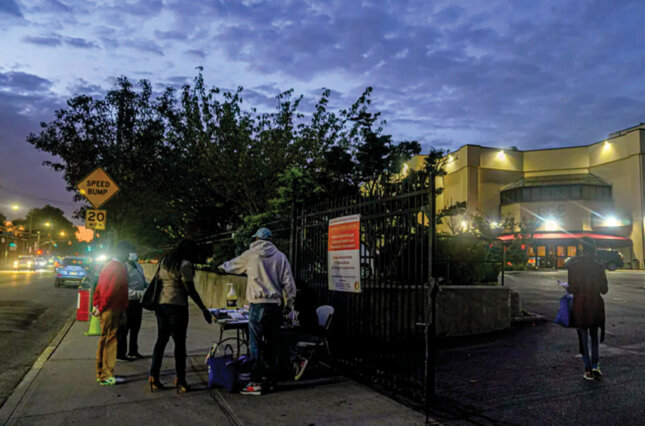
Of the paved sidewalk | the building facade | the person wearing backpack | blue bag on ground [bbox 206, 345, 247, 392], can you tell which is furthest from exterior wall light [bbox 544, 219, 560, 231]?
blue bag on ground [bbox 206, 345, 247, 392]

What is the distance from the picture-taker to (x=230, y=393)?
5.39 meters

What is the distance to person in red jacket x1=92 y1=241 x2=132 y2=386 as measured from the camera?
5.68 metres

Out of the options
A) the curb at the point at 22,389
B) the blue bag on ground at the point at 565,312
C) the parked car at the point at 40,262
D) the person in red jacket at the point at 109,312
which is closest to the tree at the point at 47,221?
the parked car at the point at 40,262

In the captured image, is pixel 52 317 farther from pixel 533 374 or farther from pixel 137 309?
pixel 533 374

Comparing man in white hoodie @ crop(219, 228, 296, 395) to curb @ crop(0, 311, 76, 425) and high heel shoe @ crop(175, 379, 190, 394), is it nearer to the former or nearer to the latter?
high heel shoe @ crop(175, 379, 190, 394)

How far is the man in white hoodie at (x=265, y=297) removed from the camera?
5.49 m

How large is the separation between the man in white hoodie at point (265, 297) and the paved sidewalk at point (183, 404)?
1.29 feet

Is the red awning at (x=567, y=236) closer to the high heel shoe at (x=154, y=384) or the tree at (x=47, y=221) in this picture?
the high heel shoe at (x=154, y=384)

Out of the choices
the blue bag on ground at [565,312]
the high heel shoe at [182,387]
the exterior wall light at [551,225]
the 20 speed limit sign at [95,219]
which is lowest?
the high heel shoe at [182,387]

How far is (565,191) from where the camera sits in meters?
48.6

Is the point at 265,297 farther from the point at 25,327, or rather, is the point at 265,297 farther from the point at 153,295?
the point at 25,327

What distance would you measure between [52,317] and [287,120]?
32.9 feet

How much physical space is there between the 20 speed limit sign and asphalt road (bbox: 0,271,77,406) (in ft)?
7.79

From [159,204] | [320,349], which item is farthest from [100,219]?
[159,204]
